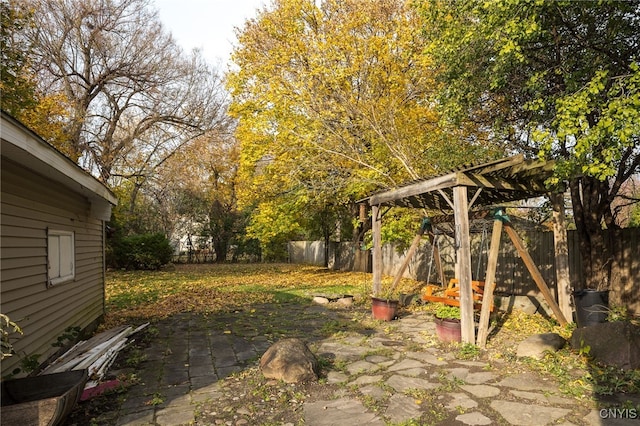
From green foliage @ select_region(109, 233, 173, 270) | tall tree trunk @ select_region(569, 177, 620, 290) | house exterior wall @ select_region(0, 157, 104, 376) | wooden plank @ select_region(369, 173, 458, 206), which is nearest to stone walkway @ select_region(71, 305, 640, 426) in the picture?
house exterior wall @ select_region(0, 157, 104, 376)

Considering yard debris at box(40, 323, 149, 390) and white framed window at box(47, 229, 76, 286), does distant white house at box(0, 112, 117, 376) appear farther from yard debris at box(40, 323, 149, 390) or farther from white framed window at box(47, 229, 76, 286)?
yard debris at box(40, 323, 149, 390)

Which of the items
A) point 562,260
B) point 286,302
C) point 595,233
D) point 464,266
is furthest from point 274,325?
point 595,233

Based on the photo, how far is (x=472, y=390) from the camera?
12.8 feet

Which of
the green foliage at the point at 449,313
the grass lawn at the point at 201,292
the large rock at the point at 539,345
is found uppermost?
the green foliage at the point at 449,313

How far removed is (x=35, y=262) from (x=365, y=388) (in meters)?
4.04

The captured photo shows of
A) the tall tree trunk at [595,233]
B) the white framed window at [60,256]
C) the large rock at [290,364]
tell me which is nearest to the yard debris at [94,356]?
the white framed window at [60,256]

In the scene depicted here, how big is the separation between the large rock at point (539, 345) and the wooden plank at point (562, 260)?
1613 mm

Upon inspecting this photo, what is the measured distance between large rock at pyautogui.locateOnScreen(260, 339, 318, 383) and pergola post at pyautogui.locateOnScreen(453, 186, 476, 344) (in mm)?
2352

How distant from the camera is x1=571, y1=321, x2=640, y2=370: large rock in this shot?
14.3 feet

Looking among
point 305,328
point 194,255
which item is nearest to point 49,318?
point 305,328

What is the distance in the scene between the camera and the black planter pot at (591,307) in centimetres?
587

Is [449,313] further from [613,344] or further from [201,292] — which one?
[201,292]

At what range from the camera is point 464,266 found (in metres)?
5.57

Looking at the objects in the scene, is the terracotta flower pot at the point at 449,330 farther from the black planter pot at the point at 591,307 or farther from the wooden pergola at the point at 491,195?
the black planter pot at the point at 591,307
